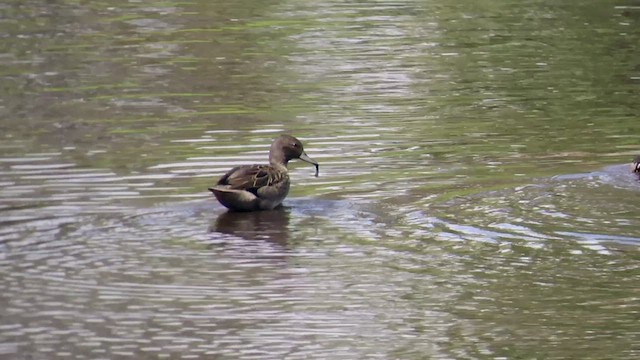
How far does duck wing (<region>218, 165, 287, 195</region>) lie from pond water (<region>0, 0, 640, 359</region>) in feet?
0.75

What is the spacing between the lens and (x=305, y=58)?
2047cm

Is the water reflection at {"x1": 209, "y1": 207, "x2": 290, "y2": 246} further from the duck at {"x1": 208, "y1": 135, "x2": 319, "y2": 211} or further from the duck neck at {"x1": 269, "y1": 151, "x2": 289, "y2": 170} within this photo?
the duck neck at {"x1": 269, "y1": 151, "x2": 289, "y2": 170}

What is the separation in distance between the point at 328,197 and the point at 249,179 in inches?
27.9

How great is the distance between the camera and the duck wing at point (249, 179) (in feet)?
39.5

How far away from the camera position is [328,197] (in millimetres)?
12453

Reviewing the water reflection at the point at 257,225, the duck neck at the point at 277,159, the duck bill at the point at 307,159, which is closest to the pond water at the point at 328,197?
the water reflection at the point at 257,225

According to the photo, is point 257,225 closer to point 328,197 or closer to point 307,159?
point 328,197

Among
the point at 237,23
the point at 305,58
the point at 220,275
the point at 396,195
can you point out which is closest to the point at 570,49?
the point at 305,58

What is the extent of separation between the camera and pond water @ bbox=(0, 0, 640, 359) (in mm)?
8969

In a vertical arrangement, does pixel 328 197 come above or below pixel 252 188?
below

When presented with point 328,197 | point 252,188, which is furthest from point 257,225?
point 328,197

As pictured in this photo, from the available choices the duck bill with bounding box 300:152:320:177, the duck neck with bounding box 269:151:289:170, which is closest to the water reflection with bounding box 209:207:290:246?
the duck neck with bounding box 269:151:289:170

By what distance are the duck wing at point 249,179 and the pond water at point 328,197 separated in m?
0.23

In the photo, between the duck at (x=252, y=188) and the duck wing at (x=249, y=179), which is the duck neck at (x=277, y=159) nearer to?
the duck at (x=252, y=188)
